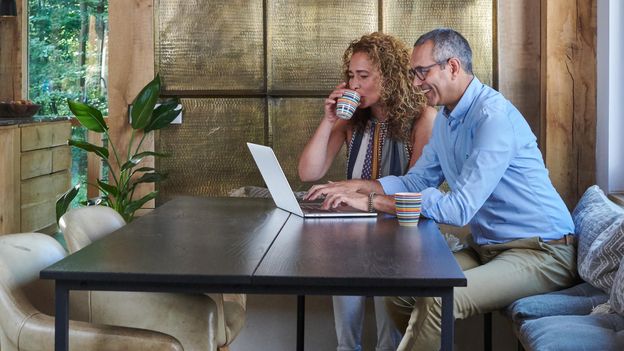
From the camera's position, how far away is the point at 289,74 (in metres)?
5.21

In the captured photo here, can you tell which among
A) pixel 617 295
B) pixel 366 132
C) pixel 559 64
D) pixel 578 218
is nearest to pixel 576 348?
pixel 617 295

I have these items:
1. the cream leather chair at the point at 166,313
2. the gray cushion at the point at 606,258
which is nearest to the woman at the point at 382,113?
the gray cushion at the point at 606,258

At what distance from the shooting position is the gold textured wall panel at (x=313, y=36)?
5184 mm

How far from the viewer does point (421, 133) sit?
12.6 ft

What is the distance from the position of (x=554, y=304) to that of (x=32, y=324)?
1.58m

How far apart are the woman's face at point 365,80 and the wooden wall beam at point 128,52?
5.65ft

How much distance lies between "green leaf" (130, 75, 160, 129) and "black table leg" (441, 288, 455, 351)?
2966 mm

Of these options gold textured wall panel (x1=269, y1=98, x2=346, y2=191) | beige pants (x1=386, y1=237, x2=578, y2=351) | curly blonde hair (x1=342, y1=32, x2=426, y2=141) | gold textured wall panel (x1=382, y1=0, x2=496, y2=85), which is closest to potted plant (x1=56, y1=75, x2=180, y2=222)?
gold textured wall panel (x1=269, y1=98, x2=346, y2=191)

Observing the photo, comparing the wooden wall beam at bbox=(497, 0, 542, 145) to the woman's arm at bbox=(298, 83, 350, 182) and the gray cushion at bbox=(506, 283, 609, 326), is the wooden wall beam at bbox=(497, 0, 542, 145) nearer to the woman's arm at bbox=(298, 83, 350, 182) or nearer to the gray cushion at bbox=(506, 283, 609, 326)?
the woman's arm at bbox=(298, 83, 350, 182)

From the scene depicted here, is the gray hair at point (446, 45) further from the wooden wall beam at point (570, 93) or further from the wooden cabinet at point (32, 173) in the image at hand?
the wooden cabinet at point (32, 173)

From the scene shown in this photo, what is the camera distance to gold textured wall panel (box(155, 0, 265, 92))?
520 cm

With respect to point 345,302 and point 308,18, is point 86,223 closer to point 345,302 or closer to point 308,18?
point 345,302

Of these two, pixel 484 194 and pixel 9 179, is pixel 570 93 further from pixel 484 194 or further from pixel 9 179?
pixel 9 179

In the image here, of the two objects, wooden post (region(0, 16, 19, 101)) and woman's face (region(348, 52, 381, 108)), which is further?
wooden post (region(0, 16, 19, 101))
